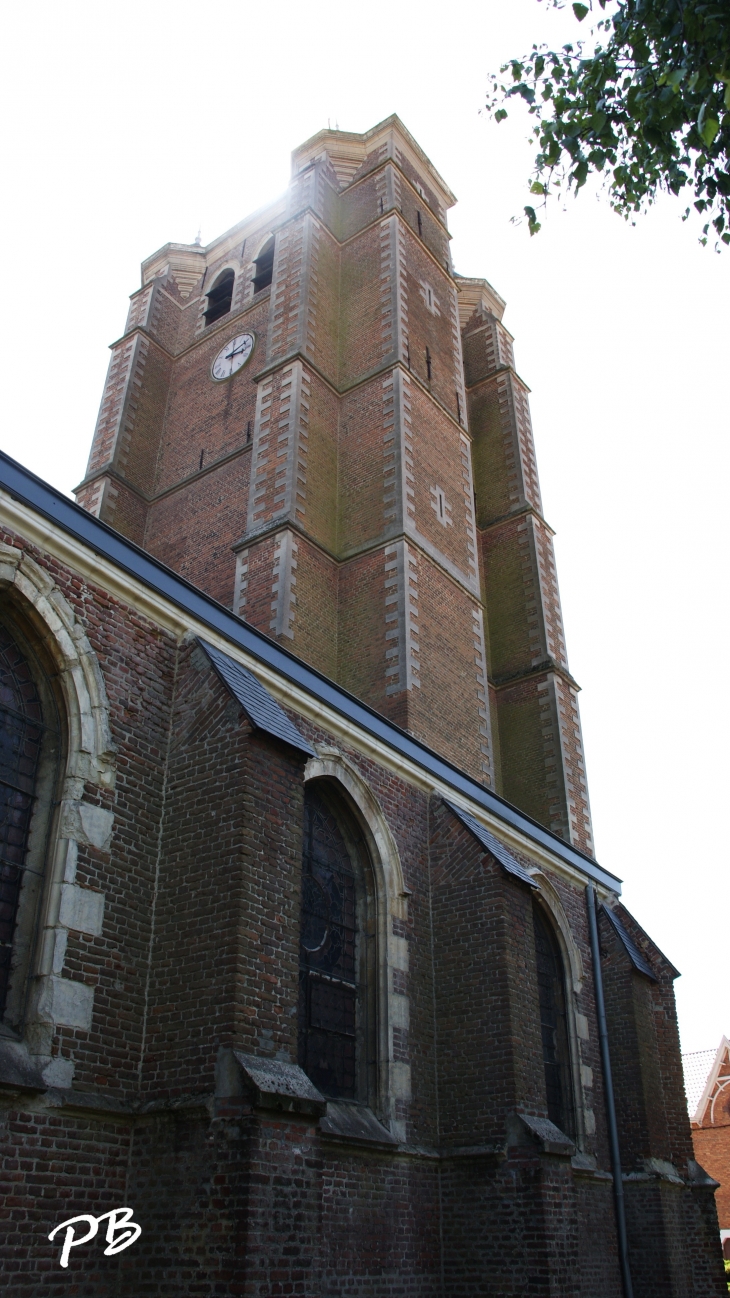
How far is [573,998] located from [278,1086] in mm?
7590

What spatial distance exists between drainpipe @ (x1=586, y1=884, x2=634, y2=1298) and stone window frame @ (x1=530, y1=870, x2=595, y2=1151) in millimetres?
283

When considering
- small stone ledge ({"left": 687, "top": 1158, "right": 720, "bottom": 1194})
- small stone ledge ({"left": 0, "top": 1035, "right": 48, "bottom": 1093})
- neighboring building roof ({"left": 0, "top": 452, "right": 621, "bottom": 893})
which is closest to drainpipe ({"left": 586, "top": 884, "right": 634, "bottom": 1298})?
small stone ledge ({"left": 687, "top": 1158, "right": 720, "bottom": 1194})

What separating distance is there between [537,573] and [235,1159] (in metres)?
16.4

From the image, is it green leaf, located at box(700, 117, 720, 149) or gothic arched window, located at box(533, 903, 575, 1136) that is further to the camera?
gothic arched window, located at box(533, 903, 575, 1136)

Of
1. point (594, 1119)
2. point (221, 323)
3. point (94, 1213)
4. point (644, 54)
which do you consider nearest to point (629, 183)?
point (644, 54)

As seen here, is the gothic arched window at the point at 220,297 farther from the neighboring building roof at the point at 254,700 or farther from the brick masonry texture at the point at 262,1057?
the neighboring building roof at the point at 254,700

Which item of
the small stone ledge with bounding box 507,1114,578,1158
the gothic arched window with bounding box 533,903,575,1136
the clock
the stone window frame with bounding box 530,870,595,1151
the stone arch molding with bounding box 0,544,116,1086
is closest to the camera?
the stone arch molding with bounding box 0,544,116,1086

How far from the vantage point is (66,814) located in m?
7.39

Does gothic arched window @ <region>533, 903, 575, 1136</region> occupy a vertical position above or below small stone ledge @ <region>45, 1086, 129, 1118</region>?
above

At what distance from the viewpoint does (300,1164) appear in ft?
21.9

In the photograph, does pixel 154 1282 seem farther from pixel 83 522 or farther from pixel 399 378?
→ pixel 399 378

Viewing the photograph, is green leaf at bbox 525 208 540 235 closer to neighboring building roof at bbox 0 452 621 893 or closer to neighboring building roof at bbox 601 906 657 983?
neighboring building roof at bbox 0 452 621 893

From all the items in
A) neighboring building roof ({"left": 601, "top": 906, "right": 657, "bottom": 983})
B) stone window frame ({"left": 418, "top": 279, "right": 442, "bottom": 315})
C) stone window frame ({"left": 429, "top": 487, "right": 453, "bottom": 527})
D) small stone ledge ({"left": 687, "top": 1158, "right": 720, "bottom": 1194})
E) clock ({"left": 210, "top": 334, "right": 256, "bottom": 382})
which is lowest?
small stone ledge ({"left": 687, "top": 1158, "right": 720, "bottom": 1194})

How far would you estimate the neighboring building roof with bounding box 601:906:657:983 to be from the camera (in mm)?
14141
